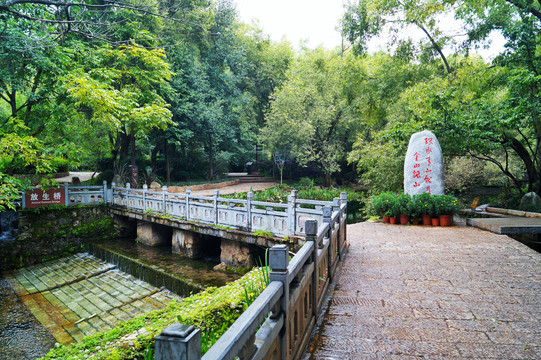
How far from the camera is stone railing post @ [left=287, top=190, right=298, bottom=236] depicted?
791 centimetres

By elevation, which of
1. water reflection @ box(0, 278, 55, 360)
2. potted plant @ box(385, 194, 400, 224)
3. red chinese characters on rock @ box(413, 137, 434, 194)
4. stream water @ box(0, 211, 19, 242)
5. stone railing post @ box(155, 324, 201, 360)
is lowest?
water reflection @ box(0, 278, 55, 360)

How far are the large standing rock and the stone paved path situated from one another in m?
3.90

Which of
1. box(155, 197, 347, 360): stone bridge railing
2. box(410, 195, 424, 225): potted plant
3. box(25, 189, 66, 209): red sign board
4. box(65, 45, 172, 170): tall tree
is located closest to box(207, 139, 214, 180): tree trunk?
box(65, 45, 172, 170): tall tree

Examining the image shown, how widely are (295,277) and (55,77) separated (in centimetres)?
1098

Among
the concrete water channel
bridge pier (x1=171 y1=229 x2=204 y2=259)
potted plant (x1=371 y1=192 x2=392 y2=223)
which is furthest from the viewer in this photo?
bridge pier (x1=171 y1=229 x2=204 y2=259)

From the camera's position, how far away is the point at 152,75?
47.0ft

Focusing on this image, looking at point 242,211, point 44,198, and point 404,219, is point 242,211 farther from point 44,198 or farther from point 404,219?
point 44,198

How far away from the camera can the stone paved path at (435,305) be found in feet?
9.88

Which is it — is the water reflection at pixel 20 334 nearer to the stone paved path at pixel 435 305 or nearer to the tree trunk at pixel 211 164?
the stone paved path at pixel 435 305

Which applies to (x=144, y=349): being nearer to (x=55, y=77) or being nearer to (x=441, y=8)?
(x=55, y=77)

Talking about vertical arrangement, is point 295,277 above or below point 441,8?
below

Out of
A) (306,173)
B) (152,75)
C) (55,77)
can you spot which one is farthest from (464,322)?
(306,173)

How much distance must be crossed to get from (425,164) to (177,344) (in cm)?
1108

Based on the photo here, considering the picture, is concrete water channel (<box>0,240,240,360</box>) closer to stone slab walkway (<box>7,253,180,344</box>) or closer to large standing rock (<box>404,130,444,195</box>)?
stone slab walkway (<box>7,253,180,344</box>)
